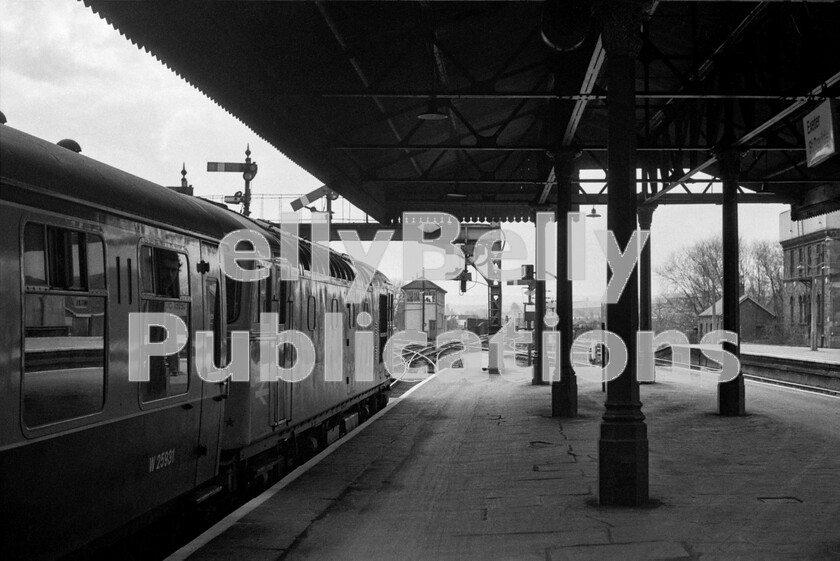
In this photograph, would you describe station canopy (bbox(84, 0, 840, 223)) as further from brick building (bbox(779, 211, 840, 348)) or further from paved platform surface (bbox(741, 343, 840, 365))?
brick building (bbox(779, 211, 840, 348))

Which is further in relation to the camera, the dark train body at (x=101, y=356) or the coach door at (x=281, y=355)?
the coach door at (x=281, y=355)

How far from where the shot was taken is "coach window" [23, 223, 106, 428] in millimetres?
5039

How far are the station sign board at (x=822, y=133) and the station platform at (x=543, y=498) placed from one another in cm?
365

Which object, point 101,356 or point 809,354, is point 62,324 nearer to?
point 101,356

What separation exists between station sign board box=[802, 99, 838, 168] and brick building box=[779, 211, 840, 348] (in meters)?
49.2

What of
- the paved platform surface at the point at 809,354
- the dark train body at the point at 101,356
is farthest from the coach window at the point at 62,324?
the paved platform surface at the point at 809,354

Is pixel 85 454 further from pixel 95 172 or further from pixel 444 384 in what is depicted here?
pixel 444 384

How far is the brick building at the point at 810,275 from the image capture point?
2372 inches

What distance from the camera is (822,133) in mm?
10500

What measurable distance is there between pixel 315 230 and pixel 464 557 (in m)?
17.9

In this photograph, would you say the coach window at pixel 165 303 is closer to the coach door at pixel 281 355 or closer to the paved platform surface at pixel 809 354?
the coach door at pixel 281 355

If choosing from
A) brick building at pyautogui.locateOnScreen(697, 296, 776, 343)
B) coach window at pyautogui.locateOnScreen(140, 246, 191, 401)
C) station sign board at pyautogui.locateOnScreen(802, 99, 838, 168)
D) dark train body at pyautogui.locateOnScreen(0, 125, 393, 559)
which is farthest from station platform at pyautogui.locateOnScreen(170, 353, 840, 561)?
brick building at pyautogui.locateOnScreen(697, 296, 776, 343)

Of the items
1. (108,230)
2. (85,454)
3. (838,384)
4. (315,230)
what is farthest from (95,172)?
(838,384)

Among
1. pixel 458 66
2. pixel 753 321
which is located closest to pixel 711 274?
pixel 753 321
